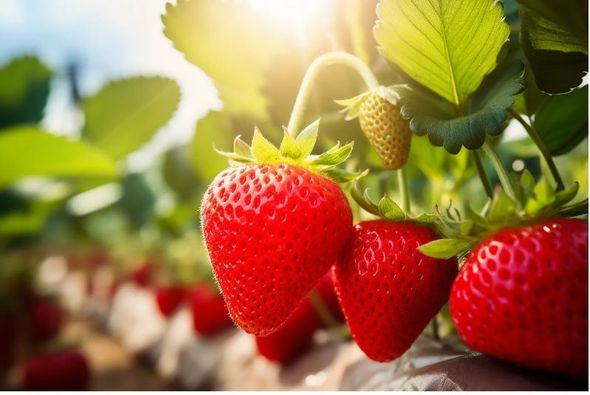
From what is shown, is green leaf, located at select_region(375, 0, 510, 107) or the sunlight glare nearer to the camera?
green leaf, located at select_region(375, 0, 510, 107)

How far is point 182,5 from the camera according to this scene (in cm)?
38

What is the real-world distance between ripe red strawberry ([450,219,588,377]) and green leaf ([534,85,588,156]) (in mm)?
103

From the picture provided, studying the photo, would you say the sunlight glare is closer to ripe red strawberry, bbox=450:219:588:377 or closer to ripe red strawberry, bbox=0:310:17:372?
ripe red strawberry, bbox=450:219:588:377

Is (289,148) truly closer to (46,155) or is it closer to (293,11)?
(293,11)

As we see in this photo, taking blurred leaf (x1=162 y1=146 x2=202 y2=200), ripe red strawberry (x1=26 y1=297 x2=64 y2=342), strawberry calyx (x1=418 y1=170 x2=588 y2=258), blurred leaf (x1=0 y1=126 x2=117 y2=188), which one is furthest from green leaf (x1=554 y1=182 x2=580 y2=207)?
ripe red strawberry (x1=26 y1=297 x2=64 y2=342)

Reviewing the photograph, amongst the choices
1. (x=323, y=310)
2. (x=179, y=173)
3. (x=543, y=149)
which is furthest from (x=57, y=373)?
(x=543, y=149)

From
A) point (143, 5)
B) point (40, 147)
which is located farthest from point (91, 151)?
point (143, 5)

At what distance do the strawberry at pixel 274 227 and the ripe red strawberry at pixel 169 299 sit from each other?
1041mm

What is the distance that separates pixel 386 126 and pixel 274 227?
77mm

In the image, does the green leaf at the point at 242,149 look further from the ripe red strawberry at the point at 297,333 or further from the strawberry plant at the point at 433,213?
the ripe red strawberry at the point at 297,333

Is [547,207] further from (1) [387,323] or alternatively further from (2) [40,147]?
(2) [40,147]

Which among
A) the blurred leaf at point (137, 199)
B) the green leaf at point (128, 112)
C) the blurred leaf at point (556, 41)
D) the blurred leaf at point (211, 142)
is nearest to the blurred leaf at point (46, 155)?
the green leaf at point (128, 112)

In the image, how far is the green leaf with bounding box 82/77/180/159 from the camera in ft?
1.95

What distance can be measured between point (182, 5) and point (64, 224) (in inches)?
85.2
